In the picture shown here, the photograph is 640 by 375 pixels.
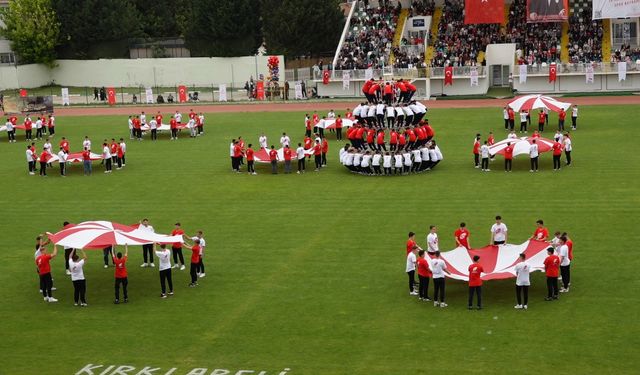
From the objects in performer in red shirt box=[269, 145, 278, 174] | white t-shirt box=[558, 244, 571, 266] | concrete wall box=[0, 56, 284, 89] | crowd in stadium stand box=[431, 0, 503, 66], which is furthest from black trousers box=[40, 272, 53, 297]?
concrete wall box=[0, 56, 284, 89]

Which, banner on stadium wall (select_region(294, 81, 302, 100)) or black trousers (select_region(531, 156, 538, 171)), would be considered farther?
banner on stadium wall (select_region(294, 81, 302, 100))

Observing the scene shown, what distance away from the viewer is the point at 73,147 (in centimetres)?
4344

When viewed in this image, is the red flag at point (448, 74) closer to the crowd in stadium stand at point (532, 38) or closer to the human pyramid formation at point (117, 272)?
the crowd in stadium stand at point (532, 38)

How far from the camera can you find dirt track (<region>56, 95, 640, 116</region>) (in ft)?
175

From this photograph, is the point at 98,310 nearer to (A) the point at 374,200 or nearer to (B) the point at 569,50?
(A) the point at 374,200

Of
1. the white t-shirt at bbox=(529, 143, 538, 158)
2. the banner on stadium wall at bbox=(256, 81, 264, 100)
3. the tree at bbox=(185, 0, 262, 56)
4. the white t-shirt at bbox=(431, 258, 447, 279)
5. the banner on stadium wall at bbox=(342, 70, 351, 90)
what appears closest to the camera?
the white t-shirt at bbox=(431, 258, 447, 279)

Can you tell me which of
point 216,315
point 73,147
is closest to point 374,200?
point 216,315

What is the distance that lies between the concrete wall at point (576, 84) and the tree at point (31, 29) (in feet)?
128

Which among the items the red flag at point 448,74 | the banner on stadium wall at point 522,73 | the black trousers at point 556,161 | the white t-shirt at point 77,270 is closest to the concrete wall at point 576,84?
the banner on stadium wall at point 522,73

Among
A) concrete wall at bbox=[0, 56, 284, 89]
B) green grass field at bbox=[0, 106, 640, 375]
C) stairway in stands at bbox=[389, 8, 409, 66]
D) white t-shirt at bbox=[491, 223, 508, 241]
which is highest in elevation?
stairway in stands at bbox=[389, 8, 409, 66]

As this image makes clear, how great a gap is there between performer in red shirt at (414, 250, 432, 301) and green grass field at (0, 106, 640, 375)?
1.16 feet

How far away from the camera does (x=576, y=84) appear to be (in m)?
57.5

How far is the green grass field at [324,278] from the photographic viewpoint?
16.6 meters

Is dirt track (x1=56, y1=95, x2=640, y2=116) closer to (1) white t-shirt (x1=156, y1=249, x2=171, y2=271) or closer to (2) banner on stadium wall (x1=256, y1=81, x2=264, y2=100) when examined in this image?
(2) banner on stadium wall (x1=256, y1=81, x2=264, y2=100)
